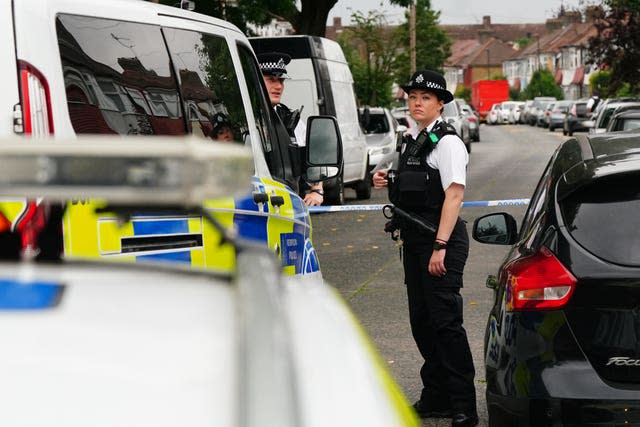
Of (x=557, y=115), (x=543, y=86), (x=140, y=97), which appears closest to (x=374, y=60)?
(x=557, y=115)

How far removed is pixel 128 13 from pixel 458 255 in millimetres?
1978

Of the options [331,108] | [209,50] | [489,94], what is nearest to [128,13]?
[209,50]

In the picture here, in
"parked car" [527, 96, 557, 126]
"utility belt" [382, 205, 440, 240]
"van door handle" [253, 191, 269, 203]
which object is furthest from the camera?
"parked car" [527, 96, 557, 126]

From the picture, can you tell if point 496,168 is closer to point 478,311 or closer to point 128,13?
point 478,311

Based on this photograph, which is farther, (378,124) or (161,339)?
(378,124)

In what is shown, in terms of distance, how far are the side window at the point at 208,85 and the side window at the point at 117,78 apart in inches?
3.9

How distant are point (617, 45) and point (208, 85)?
47014 mm

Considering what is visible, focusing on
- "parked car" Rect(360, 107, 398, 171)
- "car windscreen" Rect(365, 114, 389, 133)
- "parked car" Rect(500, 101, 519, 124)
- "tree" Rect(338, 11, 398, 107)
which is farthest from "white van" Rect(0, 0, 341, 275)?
"parked car" Rect(500, 101, 519, 124)

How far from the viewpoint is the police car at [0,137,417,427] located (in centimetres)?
155

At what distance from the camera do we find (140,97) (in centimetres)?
492

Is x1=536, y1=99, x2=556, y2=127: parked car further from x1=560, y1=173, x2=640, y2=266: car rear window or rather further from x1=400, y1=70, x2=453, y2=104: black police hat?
x1=560, y1=173, x2=640, y2=266: car rear window

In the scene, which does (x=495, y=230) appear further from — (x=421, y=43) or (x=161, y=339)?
(x=421, y=43)

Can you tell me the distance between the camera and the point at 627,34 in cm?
4962

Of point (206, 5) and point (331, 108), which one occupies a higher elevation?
point (206, 5)
